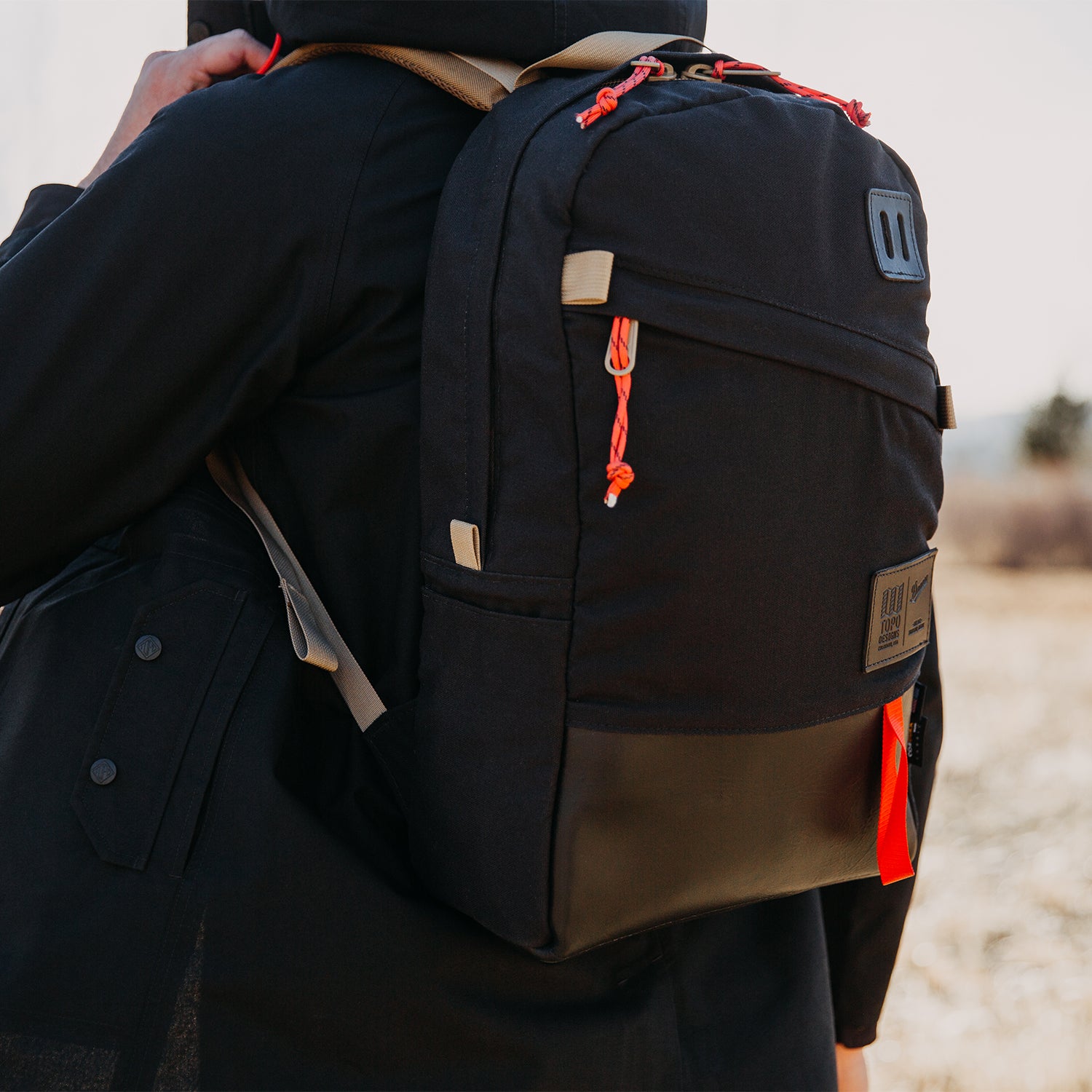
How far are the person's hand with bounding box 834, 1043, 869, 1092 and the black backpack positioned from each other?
0.56m

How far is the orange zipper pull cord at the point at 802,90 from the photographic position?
95cm

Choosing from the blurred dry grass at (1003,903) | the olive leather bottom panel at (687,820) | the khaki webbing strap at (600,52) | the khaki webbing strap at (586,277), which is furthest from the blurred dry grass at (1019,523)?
the khaki webbing strap at (586,277)

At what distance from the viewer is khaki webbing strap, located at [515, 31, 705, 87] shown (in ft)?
2.88

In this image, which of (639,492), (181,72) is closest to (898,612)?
(639,492)

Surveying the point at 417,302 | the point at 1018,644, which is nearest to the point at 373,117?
the point at 417,302

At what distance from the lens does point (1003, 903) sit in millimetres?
3238

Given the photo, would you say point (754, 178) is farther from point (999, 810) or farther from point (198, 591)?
point (999, 810)

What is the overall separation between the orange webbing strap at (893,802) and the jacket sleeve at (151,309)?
23.8 inches

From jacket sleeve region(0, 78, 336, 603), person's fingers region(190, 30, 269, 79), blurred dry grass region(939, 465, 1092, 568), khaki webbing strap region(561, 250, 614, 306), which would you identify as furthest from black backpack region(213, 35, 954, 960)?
blurred dry grass region(939, 465, 1092, 568)

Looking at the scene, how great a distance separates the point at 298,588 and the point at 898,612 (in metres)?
0.51

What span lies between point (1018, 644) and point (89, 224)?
20.5ft

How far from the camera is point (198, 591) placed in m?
0.89

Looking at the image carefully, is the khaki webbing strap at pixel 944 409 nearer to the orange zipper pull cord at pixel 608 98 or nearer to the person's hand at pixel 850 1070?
the orange zipper pull cord at pixel 608 98

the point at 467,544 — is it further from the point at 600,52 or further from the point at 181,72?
the point at 181,72
